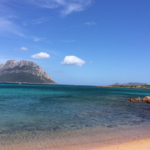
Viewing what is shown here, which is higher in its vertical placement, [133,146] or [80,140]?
[133,146]

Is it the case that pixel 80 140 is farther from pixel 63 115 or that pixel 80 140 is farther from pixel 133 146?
pixel 63 115

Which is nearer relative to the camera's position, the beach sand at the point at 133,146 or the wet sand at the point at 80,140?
the beach sand at the point at 133,146

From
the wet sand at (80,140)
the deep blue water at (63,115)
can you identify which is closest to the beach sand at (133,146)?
the wet sand at (80,140)

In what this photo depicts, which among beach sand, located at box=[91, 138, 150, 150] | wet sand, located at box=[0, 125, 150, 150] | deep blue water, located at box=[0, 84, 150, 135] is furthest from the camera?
deep blue water, located at box=[0, 84, 150, 135]

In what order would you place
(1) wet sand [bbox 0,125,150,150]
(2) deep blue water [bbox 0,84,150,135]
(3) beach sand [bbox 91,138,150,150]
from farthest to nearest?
(2) deep blue water [bbox 0,84,150,135] < (1) wet sand [bbox 0,125,150,150] < (3) beach sand [bbox 91,138,150,150]

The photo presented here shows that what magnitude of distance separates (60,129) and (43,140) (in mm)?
2855

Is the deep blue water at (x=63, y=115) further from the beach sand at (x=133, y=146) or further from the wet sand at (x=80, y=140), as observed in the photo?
the beach sand at (x=133, y=146)

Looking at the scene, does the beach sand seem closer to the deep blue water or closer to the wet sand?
the wet sand

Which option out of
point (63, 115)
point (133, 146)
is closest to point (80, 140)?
point (133, 146)

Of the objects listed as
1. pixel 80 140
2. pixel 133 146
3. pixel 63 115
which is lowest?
pixel 63 115

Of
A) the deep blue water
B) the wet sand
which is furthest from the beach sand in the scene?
the deep blue water

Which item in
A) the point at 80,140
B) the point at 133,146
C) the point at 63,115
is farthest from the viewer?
the point at 63,115

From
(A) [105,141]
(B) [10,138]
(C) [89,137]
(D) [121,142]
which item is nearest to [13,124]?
(B) [10,138]

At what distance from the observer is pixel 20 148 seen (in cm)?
906
